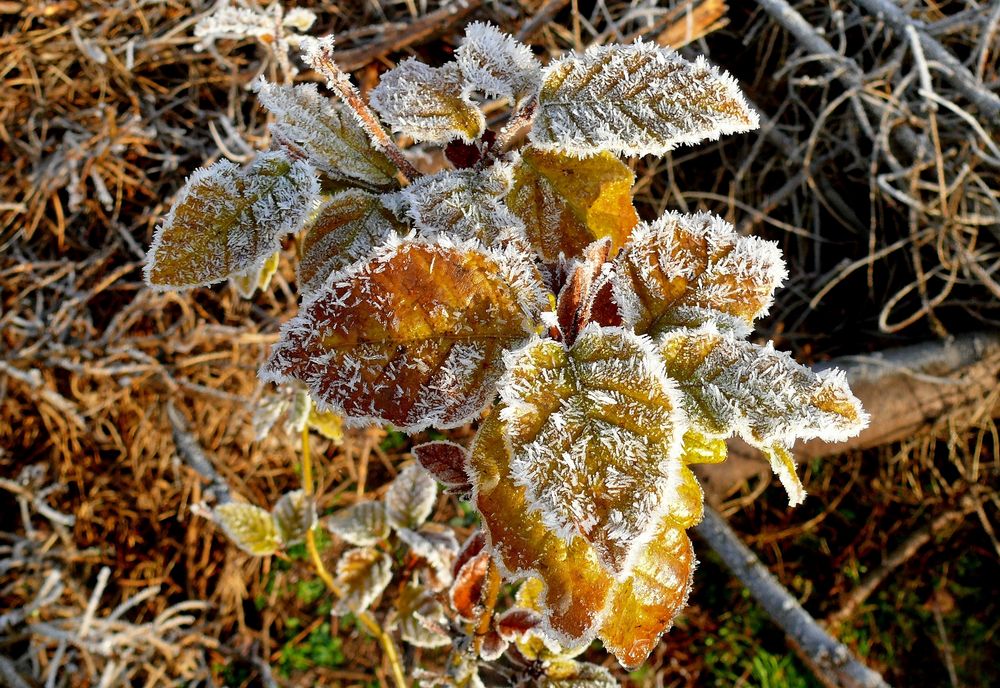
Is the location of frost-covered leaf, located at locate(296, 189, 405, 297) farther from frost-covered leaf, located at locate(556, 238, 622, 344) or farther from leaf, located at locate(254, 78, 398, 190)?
frost-covered leaf, located at locate(556, 238, 622, 344)

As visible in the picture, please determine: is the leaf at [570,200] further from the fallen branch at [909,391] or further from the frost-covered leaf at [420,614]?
the fallen branch at [909,391]

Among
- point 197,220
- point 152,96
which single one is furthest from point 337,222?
point 152,96

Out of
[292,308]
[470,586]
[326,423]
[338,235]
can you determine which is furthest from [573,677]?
[292,308]

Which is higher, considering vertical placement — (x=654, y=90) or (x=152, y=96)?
(x=654, y=90)

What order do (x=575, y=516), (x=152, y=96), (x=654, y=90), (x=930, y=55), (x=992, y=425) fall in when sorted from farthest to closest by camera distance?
(x=992, y=425) < (x=152, y=96) < (x=930, y=55) < (x=654, y=90) < (x=575, y=516)

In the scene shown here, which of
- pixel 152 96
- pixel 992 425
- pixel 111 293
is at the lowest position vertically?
pixel 111 293

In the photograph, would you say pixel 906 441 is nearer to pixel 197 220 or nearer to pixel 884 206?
pixel 884 206

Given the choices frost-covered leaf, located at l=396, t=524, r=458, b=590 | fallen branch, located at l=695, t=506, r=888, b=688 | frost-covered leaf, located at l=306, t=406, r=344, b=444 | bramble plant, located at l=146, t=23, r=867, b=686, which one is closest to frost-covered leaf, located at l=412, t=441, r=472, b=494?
bramble plant, located at l=146, t=23, r=867, b=686
